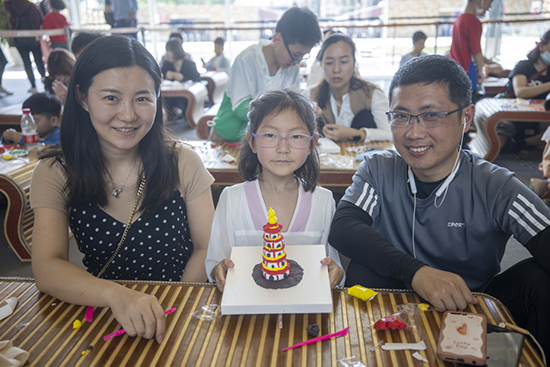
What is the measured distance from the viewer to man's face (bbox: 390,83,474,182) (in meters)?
1.55

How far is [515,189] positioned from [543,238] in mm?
188

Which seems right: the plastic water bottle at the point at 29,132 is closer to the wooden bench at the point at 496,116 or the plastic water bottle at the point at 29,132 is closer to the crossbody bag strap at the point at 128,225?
the crossbody bag strap at the point at 128,225

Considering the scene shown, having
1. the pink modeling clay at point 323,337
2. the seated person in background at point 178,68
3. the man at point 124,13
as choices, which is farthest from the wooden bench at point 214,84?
the pink modeling clay at point 323,337

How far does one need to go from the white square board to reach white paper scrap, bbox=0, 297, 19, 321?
1.96 ft

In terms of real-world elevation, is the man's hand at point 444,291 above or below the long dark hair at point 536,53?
below

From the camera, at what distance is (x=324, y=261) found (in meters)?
1.26

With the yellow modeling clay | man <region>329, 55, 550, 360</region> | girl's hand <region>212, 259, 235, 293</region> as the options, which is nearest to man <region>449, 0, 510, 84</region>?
man <region>329, 55, 550, 360</region>

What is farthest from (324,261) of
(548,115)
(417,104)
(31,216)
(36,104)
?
(548,115)

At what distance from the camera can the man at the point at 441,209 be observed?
141 cm

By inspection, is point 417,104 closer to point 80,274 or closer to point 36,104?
point 80,274

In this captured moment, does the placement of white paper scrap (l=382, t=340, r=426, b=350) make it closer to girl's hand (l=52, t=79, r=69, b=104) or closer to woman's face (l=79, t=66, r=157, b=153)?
woman's face (l=79, t=66, r=157, b=153)

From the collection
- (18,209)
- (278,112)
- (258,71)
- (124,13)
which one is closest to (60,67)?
(18,209)

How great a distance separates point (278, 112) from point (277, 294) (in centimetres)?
80

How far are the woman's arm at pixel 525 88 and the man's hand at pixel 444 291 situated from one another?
177 inches
